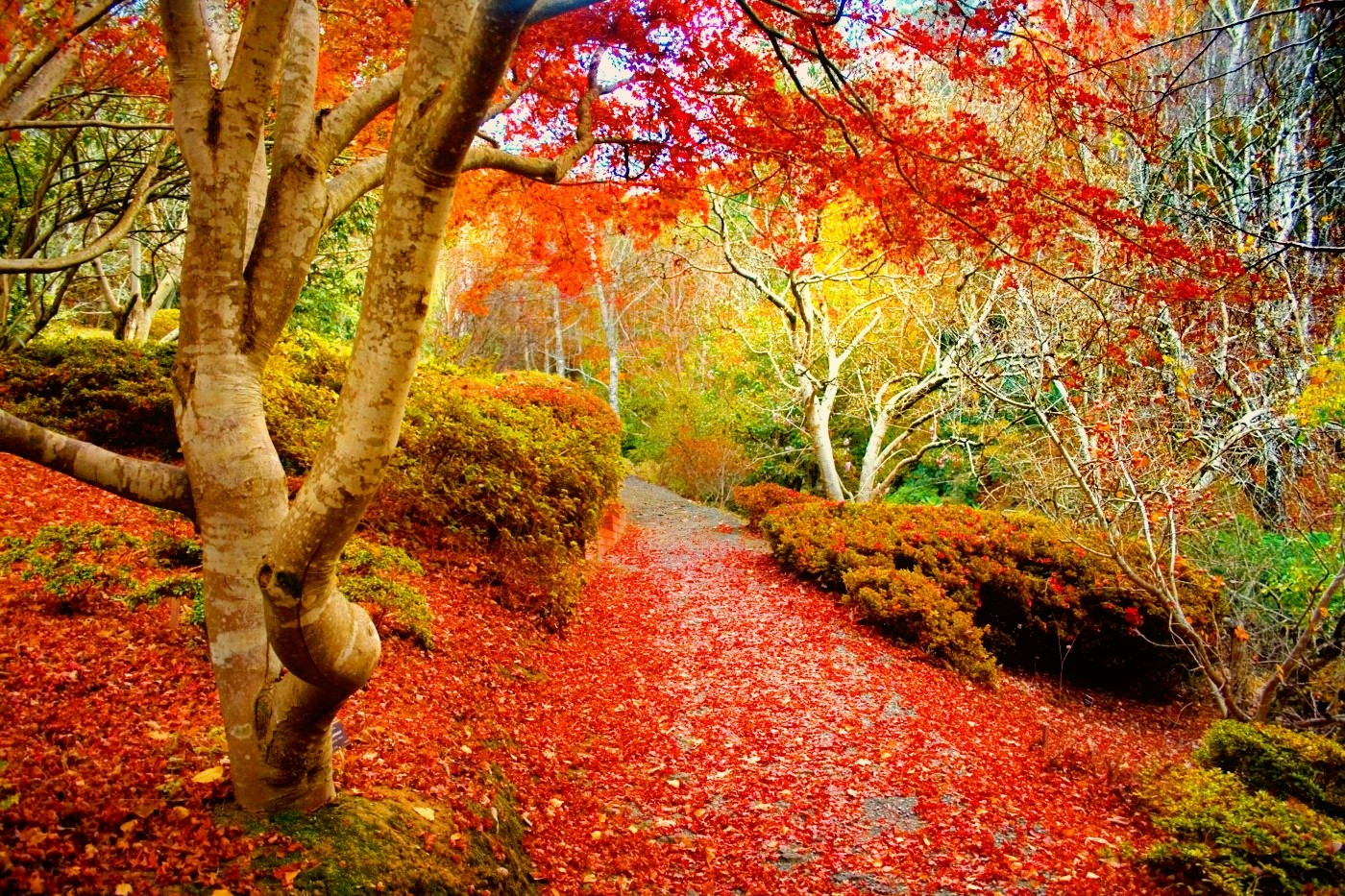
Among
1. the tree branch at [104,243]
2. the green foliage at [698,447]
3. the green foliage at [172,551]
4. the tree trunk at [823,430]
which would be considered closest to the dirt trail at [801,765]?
the green foliage at [172,551]

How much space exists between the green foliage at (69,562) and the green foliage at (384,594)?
1.28 m

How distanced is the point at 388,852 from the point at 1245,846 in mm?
4431

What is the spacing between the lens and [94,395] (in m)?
6.73

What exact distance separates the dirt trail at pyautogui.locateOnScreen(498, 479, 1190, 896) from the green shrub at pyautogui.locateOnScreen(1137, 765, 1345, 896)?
0.27 meters

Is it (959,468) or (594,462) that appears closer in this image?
(594,462)

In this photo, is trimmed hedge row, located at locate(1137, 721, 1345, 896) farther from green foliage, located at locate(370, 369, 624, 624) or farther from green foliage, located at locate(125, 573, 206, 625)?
green foliage, located at locate(125, 573, 206, 625)

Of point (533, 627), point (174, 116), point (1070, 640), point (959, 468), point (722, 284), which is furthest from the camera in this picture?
point (722, 284)

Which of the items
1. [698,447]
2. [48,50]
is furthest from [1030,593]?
[698,447]

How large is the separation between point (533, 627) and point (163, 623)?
2.97 meters

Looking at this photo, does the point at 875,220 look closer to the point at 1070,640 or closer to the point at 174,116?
the point at 1070,640

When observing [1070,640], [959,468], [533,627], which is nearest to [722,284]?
[959,468]

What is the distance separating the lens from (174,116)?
7.26 feet

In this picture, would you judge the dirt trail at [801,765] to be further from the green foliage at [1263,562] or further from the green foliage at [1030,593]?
the green foliage at [1263,562]

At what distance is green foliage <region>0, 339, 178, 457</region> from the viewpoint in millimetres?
6570
